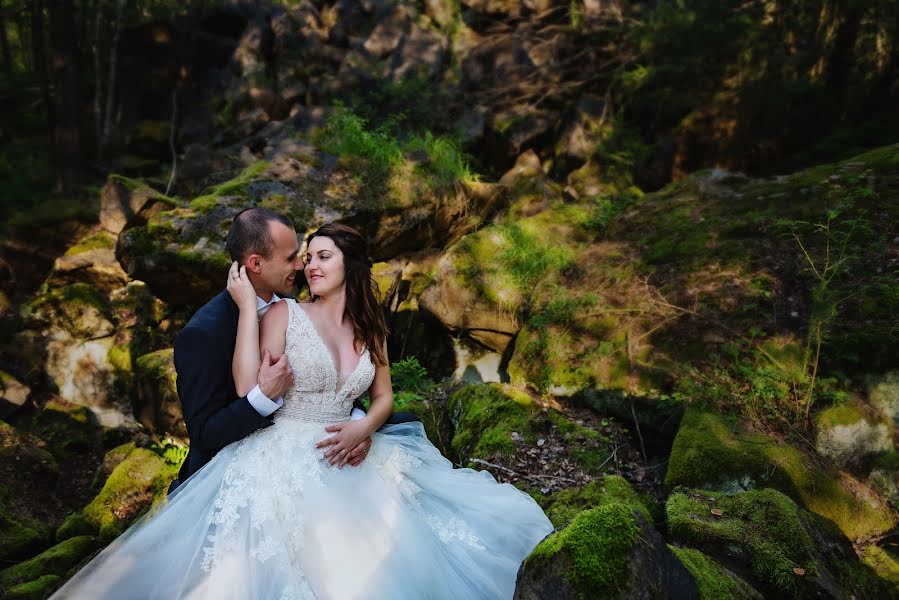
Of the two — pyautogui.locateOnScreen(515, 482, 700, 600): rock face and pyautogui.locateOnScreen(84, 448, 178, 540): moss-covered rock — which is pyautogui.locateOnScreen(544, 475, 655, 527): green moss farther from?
pyautogui.locateOnScreen(84, 448, 178, 540): moss-covered rock

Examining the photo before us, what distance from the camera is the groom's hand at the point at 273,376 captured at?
2.62 m

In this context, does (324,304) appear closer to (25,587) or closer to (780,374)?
(25,587)

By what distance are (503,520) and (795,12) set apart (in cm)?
1150

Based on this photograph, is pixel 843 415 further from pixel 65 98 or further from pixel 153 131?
pixel 153 131

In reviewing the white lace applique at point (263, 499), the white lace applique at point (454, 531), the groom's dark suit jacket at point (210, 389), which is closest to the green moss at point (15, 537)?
the groom's dark suit jacket at point (210, 389)

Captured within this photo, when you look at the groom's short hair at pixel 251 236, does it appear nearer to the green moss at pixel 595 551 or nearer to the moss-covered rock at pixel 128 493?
the green moss at pixel 595 551

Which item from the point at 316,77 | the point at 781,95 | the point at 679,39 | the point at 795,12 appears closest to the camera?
the point at 781,95

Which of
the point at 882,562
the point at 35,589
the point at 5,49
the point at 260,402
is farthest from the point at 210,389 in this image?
the point at 5,49

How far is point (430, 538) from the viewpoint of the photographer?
2.67m

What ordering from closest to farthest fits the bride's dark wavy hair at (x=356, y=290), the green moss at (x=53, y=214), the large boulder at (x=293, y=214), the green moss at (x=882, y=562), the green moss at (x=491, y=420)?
the bride's dark wavy hair at (x=356, y=290) < the green moss at (x=882, y=562) < the green moss at (x=491, y=420) < the large boulder at (x=293, y=214) < the green moss at (x=53, y=214)

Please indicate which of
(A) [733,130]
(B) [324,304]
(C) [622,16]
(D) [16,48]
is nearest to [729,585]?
(B) [324,304]

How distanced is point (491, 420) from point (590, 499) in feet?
4.77

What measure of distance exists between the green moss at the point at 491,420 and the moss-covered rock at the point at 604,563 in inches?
91.1

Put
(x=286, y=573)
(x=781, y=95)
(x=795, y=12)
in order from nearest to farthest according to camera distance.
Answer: (x=286, y=573) < (x=781, y=95) < (x=795, y=12)
